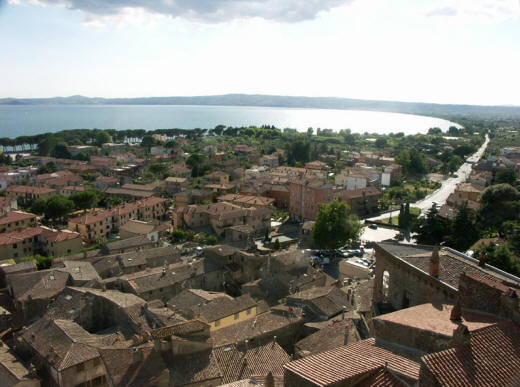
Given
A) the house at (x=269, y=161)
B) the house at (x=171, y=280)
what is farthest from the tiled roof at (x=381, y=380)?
the house at (x=269, y=161)

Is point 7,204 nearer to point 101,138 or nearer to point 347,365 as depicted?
point 347,365

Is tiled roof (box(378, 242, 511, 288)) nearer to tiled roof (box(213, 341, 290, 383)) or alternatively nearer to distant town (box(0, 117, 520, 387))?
distant town (box(0, 117, 520, 387))

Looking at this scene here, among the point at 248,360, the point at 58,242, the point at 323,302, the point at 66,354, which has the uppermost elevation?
the point at 323,302

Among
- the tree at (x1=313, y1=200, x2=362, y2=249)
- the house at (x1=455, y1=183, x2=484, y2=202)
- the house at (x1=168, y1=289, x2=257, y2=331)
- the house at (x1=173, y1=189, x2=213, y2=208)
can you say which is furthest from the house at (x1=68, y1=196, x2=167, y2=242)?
the house at (x1=455, y1=183, x2=484, y2=202)

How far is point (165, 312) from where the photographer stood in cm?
1691

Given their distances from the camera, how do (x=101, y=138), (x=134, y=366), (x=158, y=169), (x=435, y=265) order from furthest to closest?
(x=101, y=138)
(x=158, y=169)
(x=134, y=366)
(x=435, y=265)

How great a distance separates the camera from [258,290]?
21016mm

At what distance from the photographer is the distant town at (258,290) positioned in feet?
24.4

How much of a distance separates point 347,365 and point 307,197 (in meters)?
37.4

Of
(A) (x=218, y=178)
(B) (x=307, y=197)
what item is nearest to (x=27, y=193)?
(A) (x=218, y=178)

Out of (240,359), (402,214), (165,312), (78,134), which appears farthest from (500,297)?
(78,134)

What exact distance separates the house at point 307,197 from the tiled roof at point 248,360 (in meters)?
29.5

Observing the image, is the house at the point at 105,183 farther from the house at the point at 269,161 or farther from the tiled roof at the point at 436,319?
the tiled roof at the point at 436,319

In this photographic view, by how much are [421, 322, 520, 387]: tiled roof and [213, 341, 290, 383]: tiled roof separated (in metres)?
7.90
